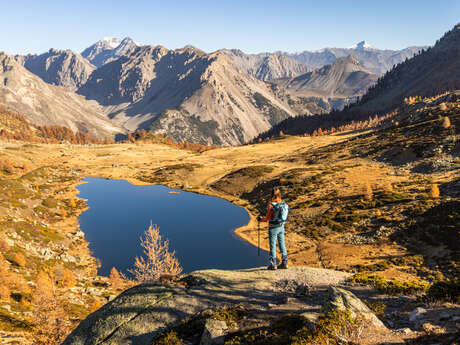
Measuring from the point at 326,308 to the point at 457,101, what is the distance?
425 ft

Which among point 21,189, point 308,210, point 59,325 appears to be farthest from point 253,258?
point 21,189

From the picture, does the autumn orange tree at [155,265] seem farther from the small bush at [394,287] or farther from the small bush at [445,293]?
the small bush at [445,293]

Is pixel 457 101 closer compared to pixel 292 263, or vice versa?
pixel 292 263

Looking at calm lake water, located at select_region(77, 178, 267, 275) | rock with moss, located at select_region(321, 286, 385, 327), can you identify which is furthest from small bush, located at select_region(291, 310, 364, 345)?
calm lake water, located at select_region(77, 178, 267, 275)

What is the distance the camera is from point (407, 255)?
116ft

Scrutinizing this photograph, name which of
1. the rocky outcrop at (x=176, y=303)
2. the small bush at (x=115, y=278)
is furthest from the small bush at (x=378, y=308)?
the small bush at (x=115, y=278)

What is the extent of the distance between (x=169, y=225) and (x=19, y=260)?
34.2m

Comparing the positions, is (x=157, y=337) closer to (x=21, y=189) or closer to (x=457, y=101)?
(x=21, y=189)

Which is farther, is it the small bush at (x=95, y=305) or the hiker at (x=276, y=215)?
the small bush at (x=95, y=305)

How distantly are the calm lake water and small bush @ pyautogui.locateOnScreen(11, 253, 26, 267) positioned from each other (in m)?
12.9

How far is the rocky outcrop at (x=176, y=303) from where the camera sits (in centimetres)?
1143

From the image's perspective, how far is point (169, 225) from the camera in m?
72.2

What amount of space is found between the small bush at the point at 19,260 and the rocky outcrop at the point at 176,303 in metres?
39.8

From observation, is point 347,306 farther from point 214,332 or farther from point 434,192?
point 434,192
